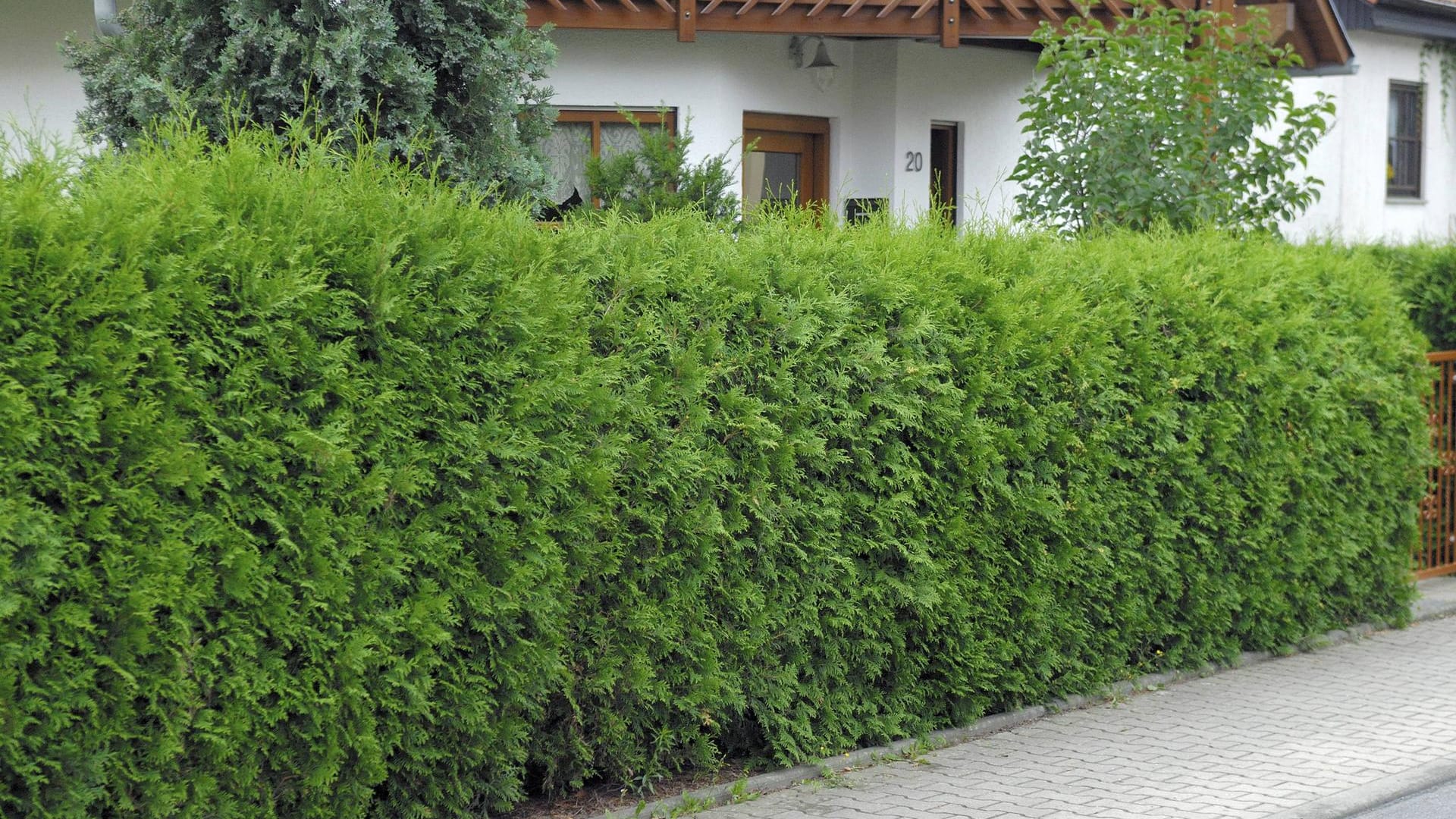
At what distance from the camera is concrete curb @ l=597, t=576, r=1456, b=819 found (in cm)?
589

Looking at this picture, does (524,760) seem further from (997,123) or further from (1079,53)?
(997,123)

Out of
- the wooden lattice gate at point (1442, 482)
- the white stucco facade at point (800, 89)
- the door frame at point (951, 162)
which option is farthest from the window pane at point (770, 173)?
the wooden lattice gate at point (1442, 482)

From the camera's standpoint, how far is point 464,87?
732cm

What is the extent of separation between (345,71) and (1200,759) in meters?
4.81

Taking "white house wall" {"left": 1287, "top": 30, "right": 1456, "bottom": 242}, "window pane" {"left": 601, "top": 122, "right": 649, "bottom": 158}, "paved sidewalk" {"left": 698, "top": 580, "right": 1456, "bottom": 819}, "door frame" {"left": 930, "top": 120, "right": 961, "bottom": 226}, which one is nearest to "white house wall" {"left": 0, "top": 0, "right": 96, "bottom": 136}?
"window pane" {"left": 601, "top": 122, "right": 649, "bottom": 158}

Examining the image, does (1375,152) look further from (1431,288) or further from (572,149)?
(572,149)

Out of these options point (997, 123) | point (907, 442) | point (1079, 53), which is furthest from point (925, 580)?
point (997, 123)

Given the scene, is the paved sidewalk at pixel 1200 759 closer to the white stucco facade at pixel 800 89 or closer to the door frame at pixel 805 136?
the white stucco facade at pixel 800 89

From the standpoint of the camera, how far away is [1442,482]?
10.9 metres

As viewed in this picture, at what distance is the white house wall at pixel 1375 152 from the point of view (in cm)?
2061

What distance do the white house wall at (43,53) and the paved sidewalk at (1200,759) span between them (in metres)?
8.39

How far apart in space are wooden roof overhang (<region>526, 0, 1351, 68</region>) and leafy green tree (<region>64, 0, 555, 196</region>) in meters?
3.61

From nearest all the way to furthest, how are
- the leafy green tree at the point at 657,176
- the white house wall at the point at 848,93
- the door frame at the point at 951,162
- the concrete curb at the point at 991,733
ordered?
the concrete curb at the point at 991,733 → the leafy green tree at the point at 657,176 → the white house wall at the point at 848,93 → the door frame at the point at 951,162

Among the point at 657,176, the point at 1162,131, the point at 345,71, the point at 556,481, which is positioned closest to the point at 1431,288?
the point at 1162,131
